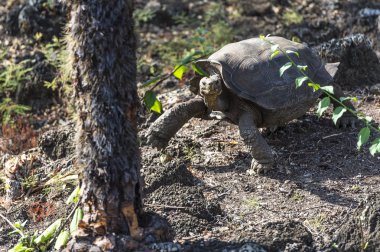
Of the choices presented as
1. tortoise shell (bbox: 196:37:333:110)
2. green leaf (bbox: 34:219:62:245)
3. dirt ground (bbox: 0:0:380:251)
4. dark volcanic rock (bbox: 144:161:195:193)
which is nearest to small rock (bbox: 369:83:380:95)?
dirt ground (bbox: 0:0:380:251)

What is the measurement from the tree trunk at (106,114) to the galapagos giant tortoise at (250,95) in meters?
1.75

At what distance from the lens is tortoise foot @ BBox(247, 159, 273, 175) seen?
16.2 ft

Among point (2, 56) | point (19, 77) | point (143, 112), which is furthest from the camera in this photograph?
point (2, 56)

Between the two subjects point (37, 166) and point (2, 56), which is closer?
point (37, 166)

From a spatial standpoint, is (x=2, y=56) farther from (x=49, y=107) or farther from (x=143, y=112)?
(x=143, y=112)

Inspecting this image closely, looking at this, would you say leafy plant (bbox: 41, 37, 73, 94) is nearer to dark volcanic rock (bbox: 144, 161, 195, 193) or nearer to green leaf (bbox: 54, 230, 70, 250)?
dark volcanic rock (bbox: 144, 161, 195, 193)

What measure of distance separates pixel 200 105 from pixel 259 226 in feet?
5.24

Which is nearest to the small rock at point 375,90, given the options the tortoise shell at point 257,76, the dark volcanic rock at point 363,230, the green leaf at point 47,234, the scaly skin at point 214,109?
the tortoise shell at point 257,76

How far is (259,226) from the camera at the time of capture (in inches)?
160

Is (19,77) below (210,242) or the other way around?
the other way around

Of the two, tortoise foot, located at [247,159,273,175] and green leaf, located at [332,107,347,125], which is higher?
green leaf, located at [332,107,347,125]

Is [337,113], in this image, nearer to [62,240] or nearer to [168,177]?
[168,177]

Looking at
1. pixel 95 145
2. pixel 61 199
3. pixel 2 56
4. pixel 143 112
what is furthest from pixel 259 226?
pixel 2 56

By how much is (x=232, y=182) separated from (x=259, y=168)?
0.25 meters
